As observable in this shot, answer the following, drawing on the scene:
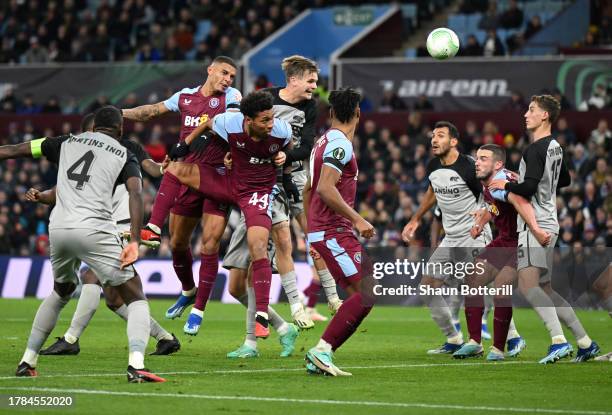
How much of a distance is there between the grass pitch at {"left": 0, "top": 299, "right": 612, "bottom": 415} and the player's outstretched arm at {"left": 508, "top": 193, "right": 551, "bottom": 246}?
1241mm

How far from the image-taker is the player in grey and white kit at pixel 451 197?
540 inches

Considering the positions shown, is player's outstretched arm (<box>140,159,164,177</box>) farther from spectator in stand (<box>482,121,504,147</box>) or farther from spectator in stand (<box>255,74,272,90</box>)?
spectator in stand (<box>255,74,272,90</box>)

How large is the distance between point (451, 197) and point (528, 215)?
2397mm

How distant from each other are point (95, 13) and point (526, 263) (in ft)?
90.9

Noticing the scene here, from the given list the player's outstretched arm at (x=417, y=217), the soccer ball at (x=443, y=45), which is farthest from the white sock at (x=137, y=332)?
the soccer ball at (x=443, y=45)

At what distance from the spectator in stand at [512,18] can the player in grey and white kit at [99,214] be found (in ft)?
72.6

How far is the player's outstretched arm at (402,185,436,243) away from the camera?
1315cm

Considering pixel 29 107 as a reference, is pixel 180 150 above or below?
above

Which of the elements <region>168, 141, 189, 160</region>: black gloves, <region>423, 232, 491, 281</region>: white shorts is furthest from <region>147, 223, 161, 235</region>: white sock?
<region>423, 232, 491, 281</region>: white shorts

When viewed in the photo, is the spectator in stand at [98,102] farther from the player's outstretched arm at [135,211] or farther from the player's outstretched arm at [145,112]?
the player's outstretched arm at [135,211]

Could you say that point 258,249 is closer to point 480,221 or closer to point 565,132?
point 480,221

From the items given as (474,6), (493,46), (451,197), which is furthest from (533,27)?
(451,197)

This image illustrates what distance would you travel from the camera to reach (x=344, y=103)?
10.4 metres

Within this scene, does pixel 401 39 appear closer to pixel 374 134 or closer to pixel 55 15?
pixel 374 134
